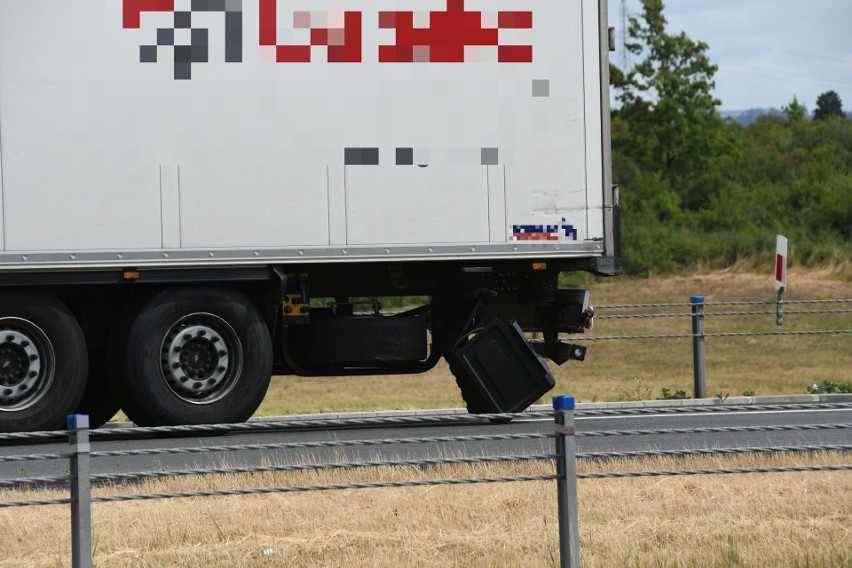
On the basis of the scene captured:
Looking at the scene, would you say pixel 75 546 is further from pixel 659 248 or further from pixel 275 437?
pixel 659 248

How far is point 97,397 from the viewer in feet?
48.2

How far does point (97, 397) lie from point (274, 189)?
2642 millimetres

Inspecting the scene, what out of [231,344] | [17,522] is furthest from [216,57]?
[17,522]

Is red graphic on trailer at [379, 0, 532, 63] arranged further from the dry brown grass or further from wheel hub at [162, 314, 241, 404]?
the dry brown grass

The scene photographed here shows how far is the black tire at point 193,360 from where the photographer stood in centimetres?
1358

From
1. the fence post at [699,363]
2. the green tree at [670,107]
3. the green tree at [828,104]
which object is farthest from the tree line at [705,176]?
the green tree at [828,104]

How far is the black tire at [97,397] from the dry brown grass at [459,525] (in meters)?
3.34

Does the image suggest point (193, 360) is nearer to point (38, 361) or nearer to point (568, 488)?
point (38, 361)

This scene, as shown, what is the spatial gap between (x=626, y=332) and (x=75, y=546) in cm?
2430

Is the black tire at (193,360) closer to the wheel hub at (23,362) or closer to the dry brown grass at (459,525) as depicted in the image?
the wheel hub at (23,362)

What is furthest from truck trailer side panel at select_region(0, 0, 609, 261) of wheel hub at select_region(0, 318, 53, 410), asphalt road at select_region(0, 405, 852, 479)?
asphalt road at select_region(0, 405, 852, 479)

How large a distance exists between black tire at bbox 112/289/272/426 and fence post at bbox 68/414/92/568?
591 cm

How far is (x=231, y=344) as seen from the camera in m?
13.9

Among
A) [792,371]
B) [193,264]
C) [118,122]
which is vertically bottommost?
[792,371]
